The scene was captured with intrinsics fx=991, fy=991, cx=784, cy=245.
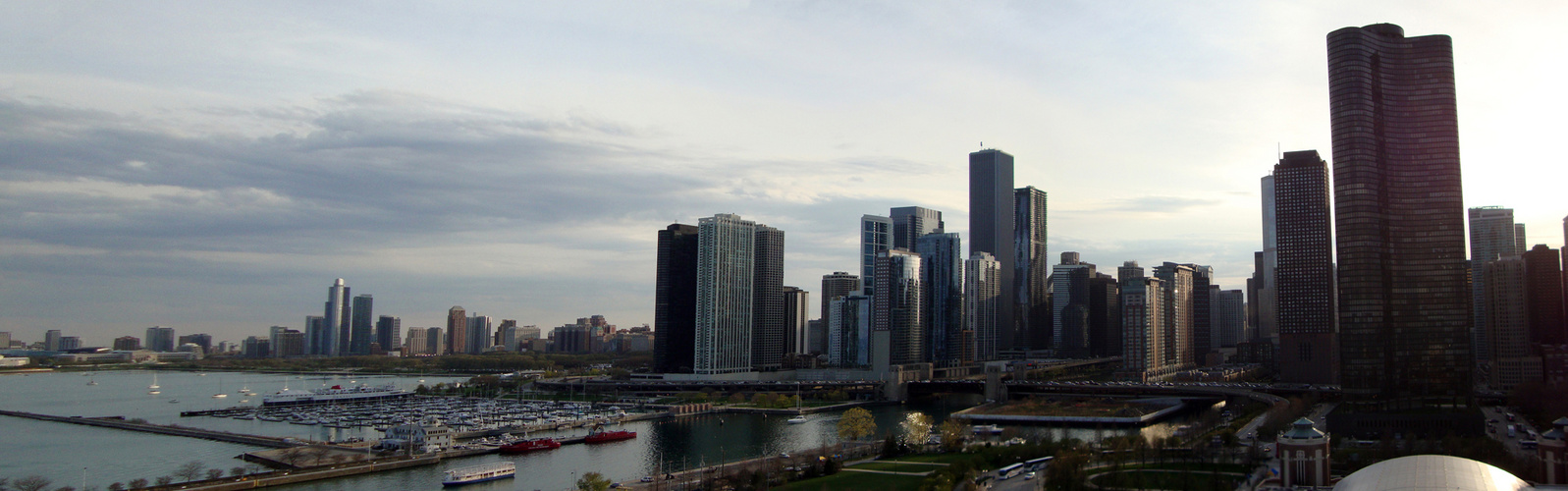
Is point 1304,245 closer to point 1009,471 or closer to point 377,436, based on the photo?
point 1009,471

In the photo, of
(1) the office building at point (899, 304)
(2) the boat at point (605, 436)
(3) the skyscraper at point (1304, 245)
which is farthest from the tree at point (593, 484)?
(1) the office building at point (899, 304)

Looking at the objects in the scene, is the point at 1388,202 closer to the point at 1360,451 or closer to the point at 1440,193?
the point at 1440,193

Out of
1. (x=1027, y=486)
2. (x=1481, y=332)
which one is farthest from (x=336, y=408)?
(x=1481, y=332)

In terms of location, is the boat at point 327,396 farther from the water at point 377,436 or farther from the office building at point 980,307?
the office building at point 980,307

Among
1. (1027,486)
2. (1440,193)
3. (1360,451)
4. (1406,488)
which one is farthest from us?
(1440,193)

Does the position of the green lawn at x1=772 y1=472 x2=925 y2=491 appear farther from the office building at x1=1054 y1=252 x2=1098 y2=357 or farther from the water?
the office building at x1=1054 y1=252 x2=1098 y2=357
